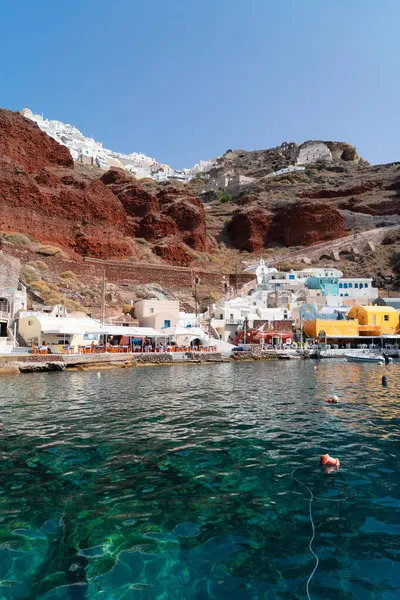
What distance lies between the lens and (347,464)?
7520mm

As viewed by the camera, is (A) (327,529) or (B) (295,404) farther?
(B) (295,404)

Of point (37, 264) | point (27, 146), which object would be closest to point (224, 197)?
point (27, 146)

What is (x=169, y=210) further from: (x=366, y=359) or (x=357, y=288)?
(x=366, y=359)

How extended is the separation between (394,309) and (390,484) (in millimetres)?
47826

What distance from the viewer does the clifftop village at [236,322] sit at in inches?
1256

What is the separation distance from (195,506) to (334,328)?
43.4m

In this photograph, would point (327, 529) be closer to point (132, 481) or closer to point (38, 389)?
point (132, 481)

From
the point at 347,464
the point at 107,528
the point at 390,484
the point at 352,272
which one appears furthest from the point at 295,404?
the point at 352,272

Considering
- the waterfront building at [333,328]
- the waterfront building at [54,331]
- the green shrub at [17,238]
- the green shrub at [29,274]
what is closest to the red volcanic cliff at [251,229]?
the waterfront building at [333,328]

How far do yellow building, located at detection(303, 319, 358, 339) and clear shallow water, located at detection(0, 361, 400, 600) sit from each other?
34810 mm

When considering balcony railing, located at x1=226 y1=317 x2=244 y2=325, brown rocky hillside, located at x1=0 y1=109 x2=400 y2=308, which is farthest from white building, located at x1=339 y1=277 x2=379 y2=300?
balcony railing, located at x1=226 y1=317 x2=244 y2=325

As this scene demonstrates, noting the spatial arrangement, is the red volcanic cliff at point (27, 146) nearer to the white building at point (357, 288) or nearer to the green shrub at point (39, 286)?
the green shrub at point (39, 286)

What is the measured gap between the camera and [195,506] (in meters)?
5.80

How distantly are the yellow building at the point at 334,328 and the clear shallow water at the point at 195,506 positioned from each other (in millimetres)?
34810
